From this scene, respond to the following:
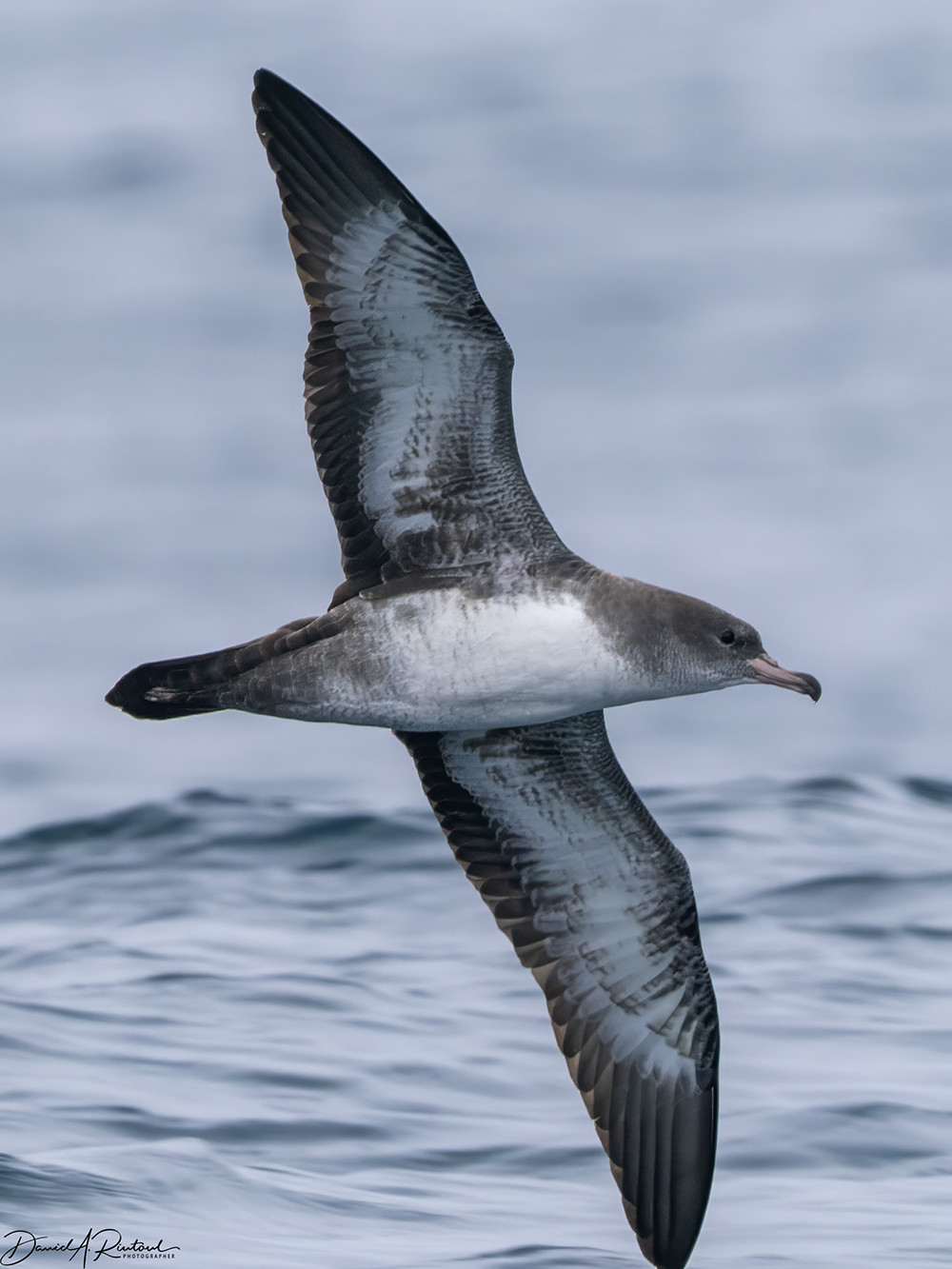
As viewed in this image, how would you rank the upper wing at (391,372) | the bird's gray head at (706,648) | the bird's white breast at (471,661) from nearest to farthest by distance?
the upper wing at (391,372), the bird's white breast at (471,661), the bird's gray head at (706,648)

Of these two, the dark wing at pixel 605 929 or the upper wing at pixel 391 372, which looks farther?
the dark wing at pixel 605 929

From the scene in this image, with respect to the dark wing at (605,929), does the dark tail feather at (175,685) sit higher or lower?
higher

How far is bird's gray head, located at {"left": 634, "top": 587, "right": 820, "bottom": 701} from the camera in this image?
30.3 ft

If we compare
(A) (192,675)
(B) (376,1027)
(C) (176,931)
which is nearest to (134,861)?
(C) (176,931)

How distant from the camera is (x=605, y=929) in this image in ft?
34.7

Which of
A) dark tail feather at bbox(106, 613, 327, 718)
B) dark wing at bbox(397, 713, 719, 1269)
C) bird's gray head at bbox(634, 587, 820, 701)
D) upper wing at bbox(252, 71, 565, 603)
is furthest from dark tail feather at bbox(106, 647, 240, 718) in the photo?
bird's gray head at bbox(634, 587, 820, 701)

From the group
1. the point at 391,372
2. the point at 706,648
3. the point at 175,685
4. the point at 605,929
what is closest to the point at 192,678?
the point at 175,685

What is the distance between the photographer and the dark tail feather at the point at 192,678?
365 inches

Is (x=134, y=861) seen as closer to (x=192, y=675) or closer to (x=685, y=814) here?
(x=685, y=814)

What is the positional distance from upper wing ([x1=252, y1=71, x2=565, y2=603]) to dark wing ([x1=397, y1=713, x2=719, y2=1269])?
52.1 inches

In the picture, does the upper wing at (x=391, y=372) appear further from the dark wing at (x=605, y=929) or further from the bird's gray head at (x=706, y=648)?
the dark wing at (x=605, y=929)

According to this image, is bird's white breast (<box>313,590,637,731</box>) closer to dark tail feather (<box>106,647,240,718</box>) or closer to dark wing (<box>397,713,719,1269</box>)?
dark tail feather (<box>106,647,240,718</box>)

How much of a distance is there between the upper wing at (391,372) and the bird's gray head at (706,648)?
56 cm

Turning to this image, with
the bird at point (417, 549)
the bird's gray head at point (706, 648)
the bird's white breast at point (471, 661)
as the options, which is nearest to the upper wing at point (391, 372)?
the bird at point (417, 549)
